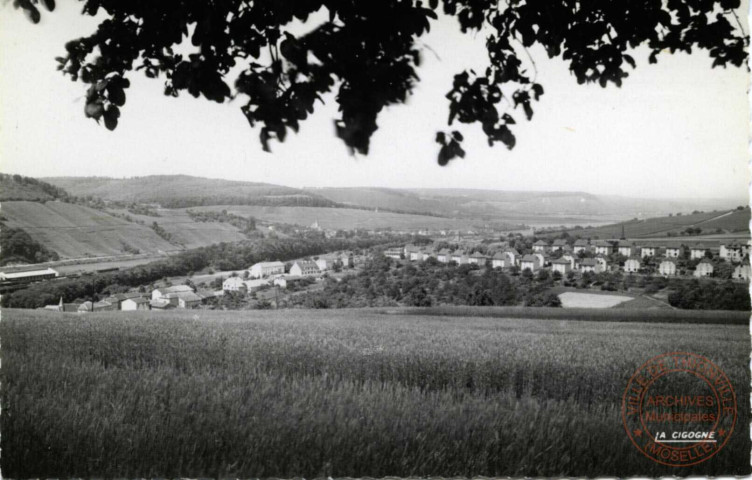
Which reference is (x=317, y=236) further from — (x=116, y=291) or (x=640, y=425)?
(x=640, y=425)

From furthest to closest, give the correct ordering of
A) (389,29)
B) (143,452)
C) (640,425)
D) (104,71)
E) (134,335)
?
(134,335) → (640,425) → (143,452) → (104,71) → (389,29)

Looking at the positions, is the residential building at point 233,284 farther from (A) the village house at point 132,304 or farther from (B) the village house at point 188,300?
(A) the village house at point 132,304

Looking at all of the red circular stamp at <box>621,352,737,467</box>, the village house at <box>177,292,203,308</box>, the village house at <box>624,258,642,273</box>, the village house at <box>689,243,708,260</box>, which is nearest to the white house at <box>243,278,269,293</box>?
the village house at <box>177,292,203,308</box>

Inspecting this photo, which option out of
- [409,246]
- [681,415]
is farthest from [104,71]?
[681,415]

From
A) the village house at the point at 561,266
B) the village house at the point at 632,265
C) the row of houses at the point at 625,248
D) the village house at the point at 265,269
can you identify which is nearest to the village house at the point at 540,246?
the row of houses at the point at 625,248

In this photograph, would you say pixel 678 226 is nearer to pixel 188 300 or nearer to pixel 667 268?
pixel 667 268

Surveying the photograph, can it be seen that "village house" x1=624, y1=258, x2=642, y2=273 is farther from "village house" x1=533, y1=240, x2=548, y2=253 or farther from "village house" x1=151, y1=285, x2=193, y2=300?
"village house" x1=151, y1=285, x2=193, y2=300
